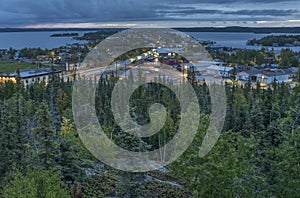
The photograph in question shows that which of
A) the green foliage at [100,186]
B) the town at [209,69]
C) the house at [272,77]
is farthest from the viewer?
the house at [272,77]

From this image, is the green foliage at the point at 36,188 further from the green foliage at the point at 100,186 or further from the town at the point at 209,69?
the town at the point at 209,69

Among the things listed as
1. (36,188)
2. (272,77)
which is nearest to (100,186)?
(36,188)

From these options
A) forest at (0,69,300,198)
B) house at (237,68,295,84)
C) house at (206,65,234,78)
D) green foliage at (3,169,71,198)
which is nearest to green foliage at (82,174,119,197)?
forest at (0,69,300,198)

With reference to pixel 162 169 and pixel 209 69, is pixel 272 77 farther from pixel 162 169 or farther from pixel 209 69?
pixel 162 169

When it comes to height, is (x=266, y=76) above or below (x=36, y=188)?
below

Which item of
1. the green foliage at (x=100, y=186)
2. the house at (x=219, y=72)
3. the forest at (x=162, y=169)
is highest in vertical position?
the forest at (x=162, y=169)

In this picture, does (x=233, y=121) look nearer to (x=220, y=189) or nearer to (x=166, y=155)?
(x=166, y=155)

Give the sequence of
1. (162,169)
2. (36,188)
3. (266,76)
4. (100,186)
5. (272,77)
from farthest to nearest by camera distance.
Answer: (272,77) → (266,76) → (162,169) → (100,186) → (36,188)

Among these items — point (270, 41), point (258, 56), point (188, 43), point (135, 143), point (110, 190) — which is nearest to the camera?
point (135, 143)

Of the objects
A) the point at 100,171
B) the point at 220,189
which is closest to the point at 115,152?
the point at 220,189

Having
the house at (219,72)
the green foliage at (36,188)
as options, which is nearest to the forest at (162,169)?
the green foliage at (36,188)

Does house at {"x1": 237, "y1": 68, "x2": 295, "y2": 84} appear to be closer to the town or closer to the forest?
the town
